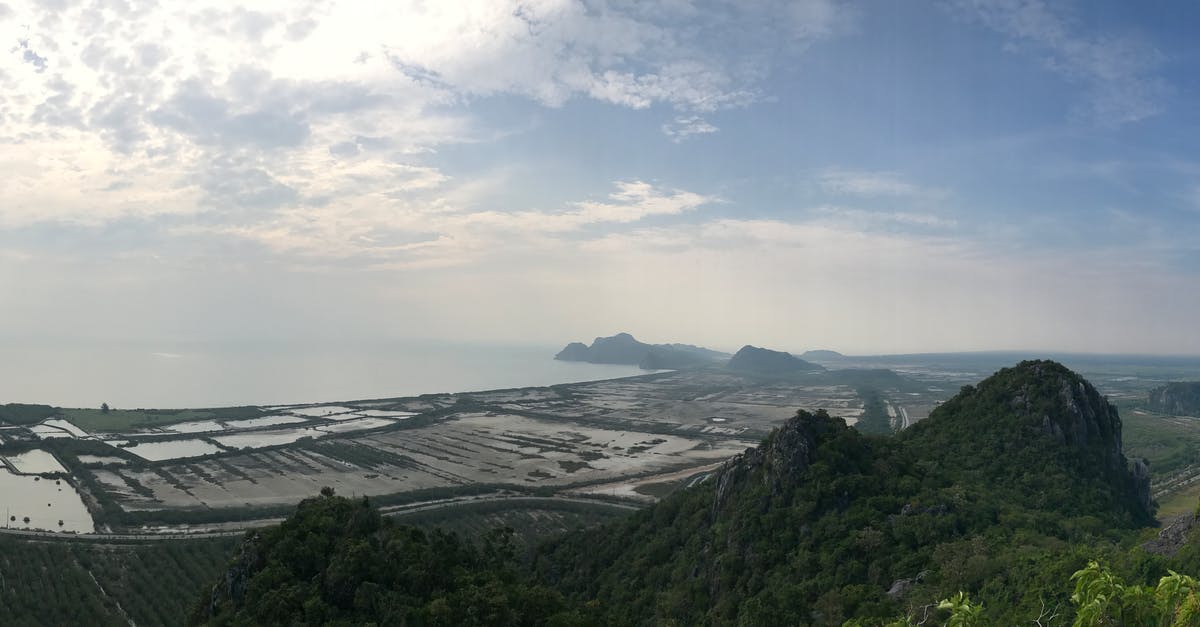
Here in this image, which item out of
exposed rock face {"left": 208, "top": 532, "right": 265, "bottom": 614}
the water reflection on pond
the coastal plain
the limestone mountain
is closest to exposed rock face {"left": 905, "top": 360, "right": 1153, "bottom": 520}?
the limestone mountain

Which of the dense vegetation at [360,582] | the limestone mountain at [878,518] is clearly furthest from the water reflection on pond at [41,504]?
the limestone mountain at [878,518]

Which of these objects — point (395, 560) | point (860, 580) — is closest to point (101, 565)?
point (395, 560)

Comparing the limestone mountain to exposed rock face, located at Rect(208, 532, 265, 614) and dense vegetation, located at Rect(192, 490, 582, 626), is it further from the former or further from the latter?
exposed rock face, located at Rect(208, 532, 265, 614)

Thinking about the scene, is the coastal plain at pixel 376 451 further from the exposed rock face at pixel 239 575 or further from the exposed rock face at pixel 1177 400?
the exposed rock face at pixel 1177 400

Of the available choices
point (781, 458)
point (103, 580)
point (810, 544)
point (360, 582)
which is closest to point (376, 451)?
point (103, 580)

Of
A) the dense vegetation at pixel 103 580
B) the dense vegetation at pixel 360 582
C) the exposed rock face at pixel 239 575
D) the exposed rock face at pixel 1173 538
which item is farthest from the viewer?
the dense vegetation at pixel 103 580

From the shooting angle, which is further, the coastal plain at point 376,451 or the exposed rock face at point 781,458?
the coastal plain at point 376,451

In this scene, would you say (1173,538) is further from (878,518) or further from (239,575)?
(239,575)
